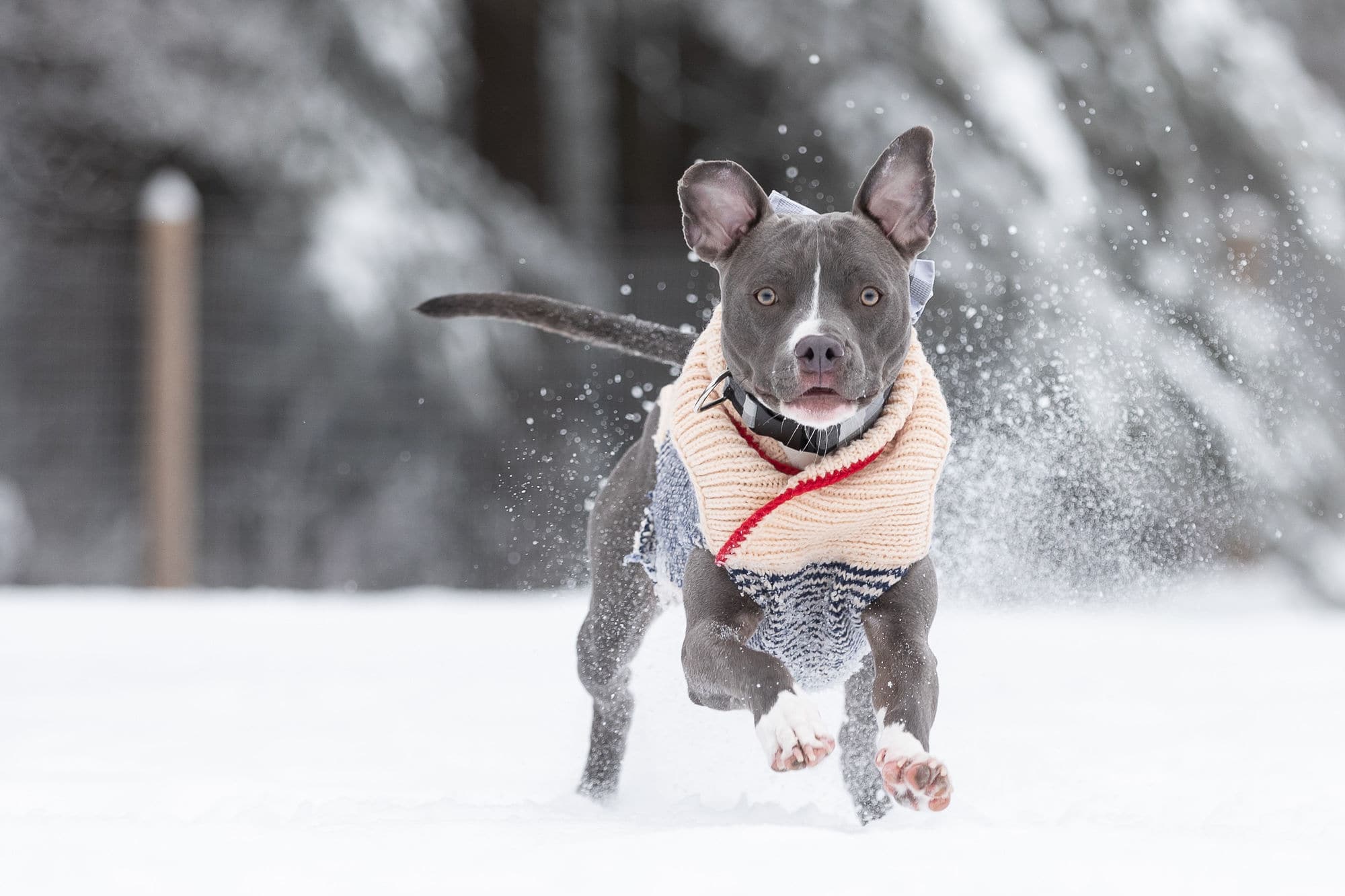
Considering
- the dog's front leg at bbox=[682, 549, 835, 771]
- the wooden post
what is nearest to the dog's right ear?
the dog's front leg at bbox=[682, 549, 835, 771]

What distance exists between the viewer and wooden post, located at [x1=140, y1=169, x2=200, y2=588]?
857cm

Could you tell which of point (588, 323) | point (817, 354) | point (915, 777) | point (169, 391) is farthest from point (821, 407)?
point (169, 391)

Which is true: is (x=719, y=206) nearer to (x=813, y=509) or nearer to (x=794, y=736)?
(x=813, y=509)

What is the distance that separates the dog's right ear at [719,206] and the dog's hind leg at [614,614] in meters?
0.68

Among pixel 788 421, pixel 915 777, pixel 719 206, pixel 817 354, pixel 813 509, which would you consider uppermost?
pixel 719 206

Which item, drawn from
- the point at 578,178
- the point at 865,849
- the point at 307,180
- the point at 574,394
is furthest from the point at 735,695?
the point at 578,178

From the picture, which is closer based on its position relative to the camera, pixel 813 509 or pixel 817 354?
pixel 817 354

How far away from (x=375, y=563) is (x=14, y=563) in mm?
2160

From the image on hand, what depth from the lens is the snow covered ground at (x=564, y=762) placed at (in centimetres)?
250

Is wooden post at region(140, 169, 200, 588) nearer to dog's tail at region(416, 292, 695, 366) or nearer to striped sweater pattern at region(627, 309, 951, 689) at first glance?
dog's tail at region(416, 292, 695, 366)

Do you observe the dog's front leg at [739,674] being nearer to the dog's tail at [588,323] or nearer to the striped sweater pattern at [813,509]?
the striped sweater pattern at [813,509]

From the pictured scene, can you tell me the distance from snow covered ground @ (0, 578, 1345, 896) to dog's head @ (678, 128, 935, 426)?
0.81m

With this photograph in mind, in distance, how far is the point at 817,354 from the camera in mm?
2846

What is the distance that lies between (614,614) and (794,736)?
129 cm
